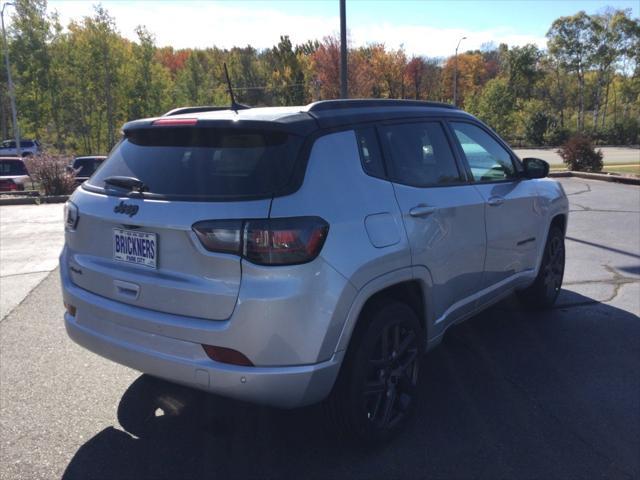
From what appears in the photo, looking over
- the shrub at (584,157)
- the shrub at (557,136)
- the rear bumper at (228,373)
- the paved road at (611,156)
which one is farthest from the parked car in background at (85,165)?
the shrub at (557,136)

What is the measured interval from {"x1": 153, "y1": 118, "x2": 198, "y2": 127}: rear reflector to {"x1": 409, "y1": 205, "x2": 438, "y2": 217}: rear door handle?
4.23 feet

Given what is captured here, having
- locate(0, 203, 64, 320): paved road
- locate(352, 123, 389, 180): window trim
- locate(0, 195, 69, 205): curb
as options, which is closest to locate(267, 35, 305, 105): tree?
locate(0, 195, 69, 205): curb

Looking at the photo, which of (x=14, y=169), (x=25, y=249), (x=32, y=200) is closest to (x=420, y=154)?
(x=25, y=249)

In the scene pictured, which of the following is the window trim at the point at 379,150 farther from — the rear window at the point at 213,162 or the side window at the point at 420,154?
the rear window at the point at 213,162

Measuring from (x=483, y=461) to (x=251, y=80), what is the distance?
6739 centimetres

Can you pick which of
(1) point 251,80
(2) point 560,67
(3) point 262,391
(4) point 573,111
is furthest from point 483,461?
(1) point 251,80

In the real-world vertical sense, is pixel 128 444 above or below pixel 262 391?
below

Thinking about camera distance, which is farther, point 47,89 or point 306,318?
point 47,89

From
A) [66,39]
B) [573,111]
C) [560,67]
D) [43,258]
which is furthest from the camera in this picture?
[573,111]

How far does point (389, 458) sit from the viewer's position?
3016mm

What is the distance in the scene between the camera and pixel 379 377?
308 centimetres

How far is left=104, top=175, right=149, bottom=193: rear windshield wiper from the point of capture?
9.42 ft

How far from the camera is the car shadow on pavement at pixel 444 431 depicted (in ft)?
9.52

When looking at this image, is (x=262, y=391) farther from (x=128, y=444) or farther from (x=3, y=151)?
(x=3, y=151)
